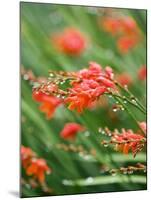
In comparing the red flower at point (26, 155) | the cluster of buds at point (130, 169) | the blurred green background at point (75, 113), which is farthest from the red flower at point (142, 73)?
the red flower at point (26, 155)

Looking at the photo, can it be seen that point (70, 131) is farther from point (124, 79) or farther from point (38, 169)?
point (124, 79)

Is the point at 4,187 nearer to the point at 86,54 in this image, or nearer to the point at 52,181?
the point at 52,181

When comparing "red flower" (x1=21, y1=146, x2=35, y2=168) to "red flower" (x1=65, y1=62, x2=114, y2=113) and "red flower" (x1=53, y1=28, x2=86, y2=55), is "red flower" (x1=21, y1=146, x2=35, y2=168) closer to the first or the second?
"red flower" (x1=65, y1=62, x2=114, y2=113)

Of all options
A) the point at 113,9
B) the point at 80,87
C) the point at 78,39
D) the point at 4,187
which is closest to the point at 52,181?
the point at 4,187

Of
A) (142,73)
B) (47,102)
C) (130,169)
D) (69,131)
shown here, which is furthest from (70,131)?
(142,73)

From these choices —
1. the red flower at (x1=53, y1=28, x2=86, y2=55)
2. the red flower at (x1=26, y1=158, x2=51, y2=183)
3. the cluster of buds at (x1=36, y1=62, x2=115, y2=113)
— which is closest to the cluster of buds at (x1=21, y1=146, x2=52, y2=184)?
the red flower at (x1=26, y1=158, x2=51, y2=183)
